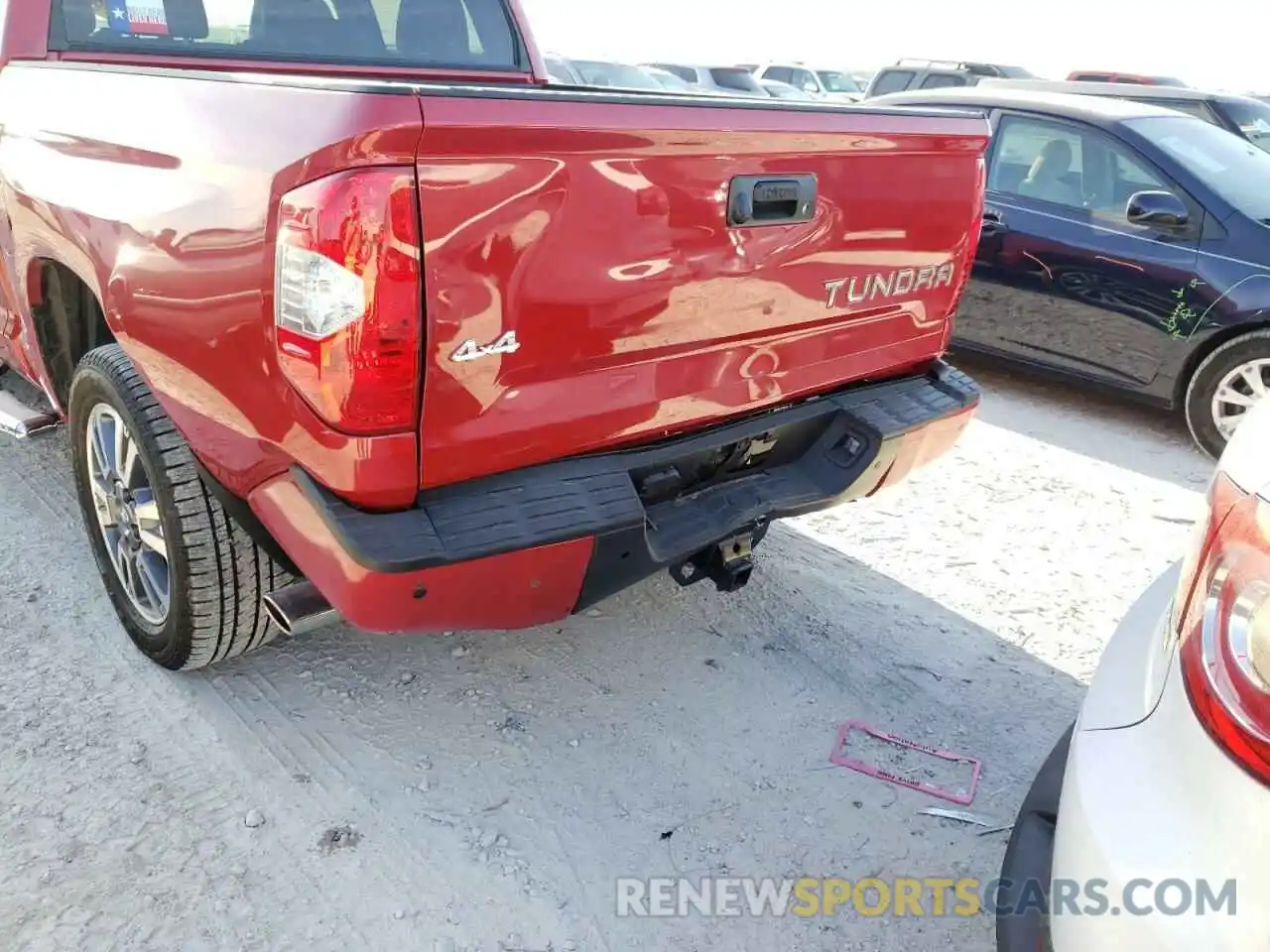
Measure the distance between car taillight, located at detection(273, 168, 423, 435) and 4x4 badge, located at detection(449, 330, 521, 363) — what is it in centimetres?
8

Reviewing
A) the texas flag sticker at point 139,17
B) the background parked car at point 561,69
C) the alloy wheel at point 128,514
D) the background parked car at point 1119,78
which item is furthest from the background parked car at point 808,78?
the alloy wheel at point 128,514

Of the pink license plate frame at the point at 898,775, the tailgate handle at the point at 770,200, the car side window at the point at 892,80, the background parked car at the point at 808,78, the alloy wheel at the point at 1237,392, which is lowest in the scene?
the background parked car at the point at 808,78

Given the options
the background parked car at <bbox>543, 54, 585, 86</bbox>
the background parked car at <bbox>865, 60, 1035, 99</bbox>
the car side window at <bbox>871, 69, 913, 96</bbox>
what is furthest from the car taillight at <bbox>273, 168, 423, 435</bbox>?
the car side window at <bbox>871, 69, 913, 96</bbox>

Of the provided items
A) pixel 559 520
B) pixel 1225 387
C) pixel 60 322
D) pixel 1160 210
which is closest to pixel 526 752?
pixel 559 520

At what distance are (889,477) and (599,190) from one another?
125 cm

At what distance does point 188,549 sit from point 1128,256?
460 cm

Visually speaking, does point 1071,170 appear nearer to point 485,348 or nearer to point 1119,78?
point 485,348

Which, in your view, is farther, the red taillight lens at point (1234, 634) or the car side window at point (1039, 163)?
the car side window at point (1039, 163)

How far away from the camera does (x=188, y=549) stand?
94.7 inches

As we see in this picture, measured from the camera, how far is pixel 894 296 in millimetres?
2713

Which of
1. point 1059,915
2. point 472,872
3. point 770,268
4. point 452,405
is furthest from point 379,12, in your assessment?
point 1059,915

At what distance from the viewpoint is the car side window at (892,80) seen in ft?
38.4

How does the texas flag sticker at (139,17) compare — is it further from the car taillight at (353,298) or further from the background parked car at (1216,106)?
the background parked car at (1216,106)

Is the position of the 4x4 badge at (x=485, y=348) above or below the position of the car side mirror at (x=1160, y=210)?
above
